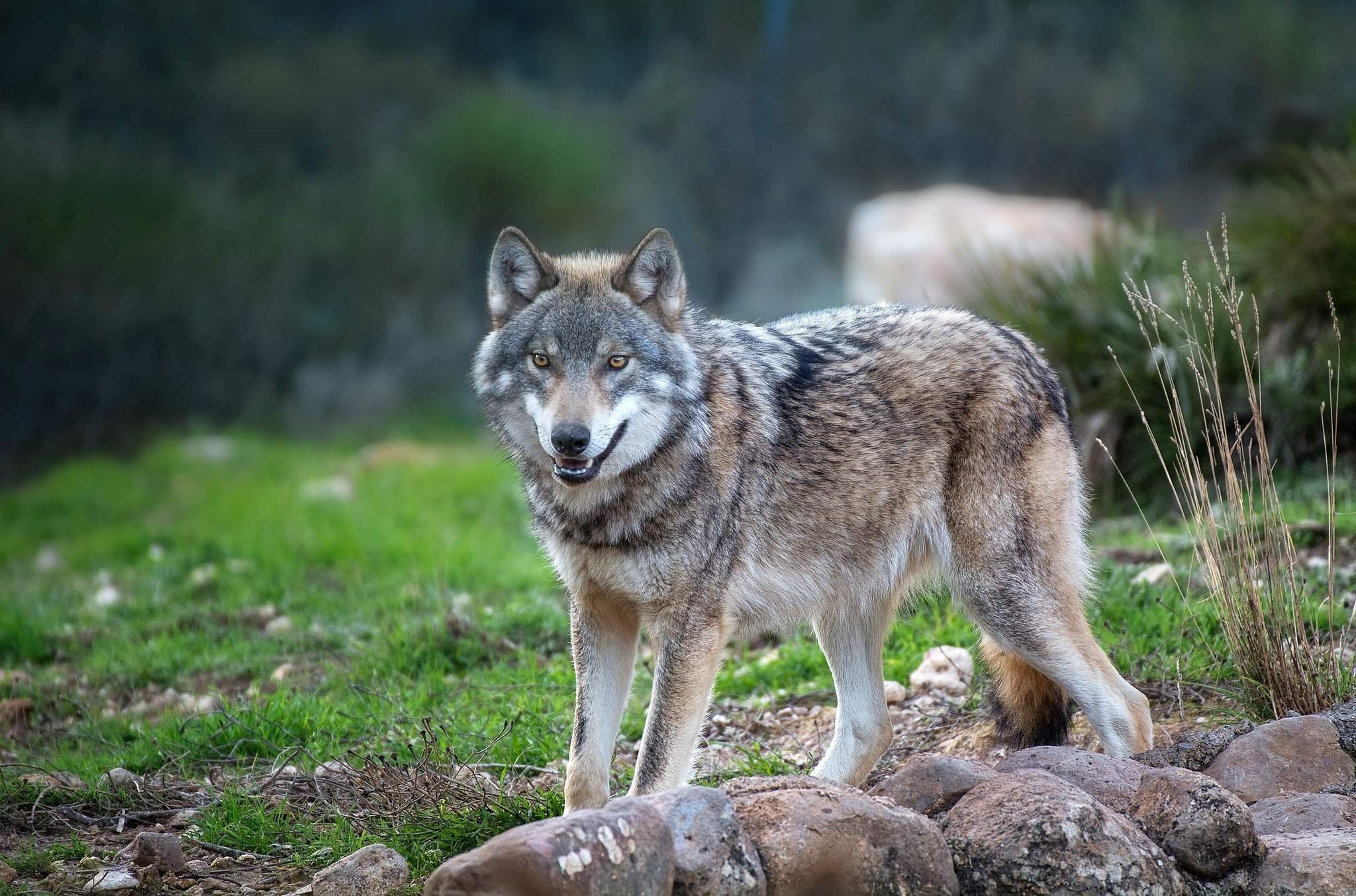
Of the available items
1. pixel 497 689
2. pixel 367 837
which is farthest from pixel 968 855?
pixel 497 689

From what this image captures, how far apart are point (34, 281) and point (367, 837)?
10.9 meters

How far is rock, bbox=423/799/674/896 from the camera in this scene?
277cm

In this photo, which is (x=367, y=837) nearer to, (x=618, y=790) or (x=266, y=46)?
(x=618, y=790)

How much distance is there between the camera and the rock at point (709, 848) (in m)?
2.96

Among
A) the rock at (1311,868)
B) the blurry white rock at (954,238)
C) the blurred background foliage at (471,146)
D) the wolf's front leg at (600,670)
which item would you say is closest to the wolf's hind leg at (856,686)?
the wolf's front leg at (600,670)

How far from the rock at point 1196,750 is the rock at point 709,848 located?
152 cm

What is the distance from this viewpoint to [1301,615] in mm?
4312

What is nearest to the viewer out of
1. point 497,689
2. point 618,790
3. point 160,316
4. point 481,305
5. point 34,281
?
point 618,790

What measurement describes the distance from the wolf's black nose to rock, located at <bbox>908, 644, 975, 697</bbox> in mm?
2216

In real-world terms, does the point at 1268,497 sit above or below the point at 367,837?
above

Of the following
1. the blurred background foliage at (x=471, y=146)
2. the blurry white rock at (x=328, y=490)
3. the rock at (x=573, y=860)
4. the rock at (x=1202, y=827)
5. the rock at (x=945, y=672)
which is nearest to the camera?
the rock at (x=573, y=860)

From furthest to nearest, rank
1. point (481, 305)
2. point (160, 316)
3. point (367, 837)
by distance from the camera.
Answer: point (481, 305) → point (160, 316) → point (367, 837)

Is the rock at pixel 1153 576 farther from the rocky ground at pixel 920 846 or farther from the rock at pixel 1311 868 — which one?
the rock at pixel 1311 868

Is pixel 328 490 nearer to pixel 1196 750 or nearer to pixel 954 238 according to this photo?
pixel 954 238
